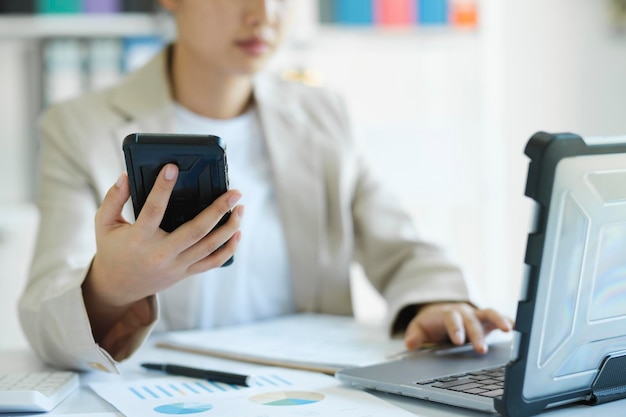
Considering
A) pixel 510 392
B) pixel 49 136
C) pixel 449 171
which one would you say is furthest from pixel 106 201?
pixel 449 171

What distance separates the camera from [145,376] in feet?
3.52

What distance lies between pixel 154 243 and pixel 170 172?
10cm

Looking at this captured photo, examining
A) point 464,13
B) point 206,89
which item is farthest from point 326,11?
point 206,89

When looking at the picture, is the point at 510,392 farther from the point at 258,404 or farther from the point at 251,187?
the point at 251,187

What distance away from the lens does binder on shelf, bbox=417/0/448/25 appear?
298 cm

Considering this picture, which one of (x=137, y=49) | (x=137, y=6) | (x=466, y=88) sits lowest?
(x=466, y=88)

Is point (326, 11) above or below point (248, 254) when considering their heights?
above

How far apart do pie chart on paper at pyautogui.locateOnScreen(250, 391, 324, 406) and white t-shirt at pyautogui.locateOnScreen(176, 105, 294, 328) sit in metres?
0.58

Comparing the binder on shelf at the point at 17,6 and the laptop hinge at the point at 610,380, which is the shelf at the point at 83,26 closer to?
the binder on shelf at the point at 17,6

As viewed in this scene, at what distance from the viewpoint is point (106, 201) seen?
94 cm

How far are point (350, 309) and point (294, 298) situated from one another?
4.4 inches

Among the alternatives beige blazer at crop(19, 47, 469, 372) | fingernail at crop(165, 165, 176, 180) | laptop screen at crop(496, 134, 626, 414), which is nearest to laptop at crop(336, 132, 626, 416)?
laptop screen at crop(496, 134, 626, 414)

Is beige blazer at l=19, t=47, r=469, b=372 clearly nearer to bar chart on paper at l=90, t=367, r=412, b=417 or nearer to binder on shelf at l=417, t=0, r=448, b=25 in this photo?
bar chart on paper at l=90, t=367, r=412, b=417

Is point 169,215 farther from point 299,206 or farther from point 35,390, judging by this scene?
point 299,206
